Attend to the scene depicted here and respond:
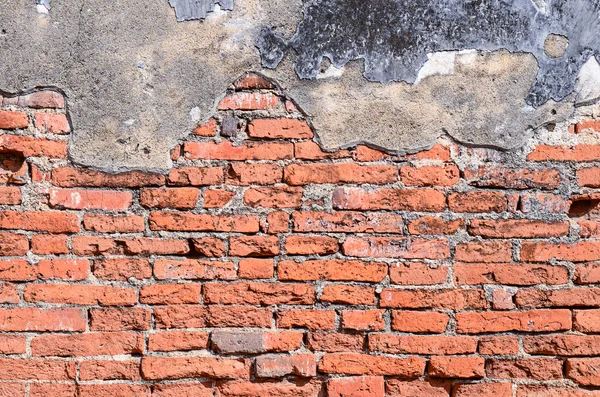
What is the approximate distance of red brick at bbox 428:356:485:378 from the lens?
229 cm

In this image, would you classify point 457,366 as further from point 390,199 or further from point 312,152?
point 312,152

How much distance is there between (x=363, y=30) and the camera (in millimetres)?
2314

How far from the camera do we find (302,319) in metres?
2.28

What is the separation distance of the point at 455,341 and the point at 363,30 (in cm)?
121

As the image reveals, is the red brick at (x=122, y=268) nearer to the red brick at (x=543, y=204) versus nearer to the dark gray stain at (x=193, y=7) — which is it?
the dark gray stain at (x=193, y=7)

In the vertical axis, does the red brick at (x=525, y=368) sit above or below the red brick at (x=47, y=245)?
below

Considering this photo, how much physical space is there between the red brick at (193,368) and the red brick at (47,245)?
0.51 m

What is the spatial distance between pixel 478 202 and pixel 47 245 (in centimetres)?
161

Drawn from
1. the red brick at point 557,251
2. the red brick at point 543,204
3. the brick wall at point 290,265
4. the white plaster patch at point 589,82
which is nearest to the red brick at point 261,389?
the brick wall at point 290,265

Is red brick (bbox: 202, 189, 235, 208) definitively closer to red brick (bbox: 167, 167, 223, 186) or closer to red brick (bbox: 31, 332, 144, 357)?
red brick (bbox: 167, 167, 223, 186)

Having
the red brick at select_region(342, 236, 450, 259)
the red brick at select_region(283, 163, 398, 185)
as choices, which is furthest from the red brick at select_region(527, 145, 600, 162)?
the red brick at select_region(283, 163, 398, 185)

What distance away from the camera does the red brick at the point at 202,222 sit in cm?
229

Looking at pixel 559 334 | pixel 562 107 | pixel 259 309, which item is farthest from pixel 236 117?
pixel 559 334

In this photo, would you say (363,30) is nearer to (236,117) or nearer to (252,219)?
(236,117)
